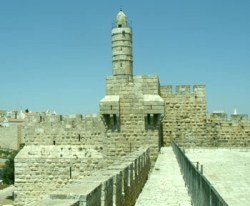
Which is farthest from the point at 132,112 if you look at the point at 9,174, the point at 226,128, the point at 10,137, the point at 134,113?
the point at 10,137

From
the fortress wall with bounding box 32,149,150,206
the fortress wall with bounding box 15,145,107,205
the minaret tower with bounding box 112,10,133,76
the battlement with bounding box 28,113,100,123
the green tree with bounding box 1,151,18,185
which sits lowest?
the green tree with bounding box 1,151,18,185

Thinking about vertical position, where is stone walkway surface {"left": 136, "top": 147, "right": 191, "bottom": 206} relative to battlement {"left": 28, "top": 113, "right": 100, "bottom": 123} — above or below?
below

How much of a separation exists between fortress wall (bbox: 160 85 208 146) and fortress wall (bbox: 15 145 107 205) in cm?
293

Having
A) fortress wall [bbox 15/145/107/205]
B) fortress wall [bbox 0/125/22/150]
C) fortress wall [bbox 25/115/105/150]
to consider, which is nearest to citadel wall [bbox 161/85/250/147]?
fortress wall [bbox 25/115/105/150]

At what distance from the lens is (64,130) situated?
1766 centimetres

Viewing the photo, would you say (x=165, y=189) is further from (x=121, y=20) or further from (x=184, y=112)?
(x=121, y=20)

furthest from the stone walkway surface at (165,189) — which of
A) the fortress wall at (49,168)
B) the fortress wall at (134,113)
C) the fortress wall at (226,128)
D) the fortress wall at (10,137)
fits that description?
the fortress wall at (10,137)

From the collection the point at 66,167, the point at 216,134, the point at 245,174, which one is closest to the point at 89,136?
the point at 66,167

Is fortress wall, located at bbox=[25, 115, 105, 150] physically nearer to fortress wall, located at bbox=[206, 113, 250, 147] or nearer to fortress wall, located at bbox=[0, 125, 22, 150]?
fortress wall, located at bbox=[206, 113, 250, 147]

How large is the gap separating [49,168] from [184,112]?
17.8 feet

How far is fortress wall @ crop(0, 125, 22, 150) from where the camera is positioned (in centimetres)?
6066

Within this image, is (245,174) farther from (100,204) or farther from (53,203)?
(53,203)

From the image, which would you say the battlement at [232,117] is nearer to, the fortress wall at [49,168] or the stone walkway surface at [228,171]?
the stone walkway surface at [228,171]

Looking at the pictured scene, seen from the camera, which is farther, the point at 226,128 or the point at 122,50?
the point at 122,50
